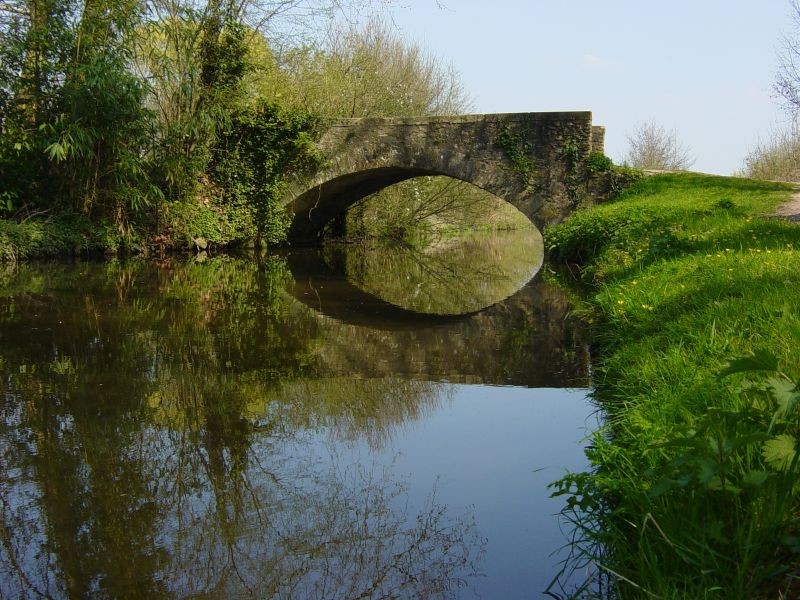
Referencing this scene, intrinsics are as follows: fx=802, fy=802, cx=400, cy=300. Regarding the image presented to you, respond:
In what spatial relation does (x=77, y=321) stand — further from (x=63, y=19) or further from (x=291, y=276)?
(x=63, y=19)

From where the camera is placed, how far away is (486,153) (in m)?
15.0

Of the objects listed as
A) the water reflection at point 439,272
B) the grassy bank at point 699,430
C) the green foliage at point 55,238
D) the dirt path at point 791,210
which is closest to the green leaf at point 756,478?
the grassy bank at point 699,430

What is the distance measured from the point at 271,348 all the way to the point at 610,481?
3651 millimetres

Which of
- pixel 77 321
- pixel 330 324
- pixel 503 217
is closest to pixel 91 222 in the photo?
pixel 77 321

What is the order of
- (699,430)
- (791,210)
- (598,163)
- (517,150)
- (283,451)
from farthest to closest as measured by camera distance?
(517,150) < (598,163) < (791,210) < (283,451) < (699,430)

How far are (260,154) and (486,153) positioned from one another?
4462 millimetres

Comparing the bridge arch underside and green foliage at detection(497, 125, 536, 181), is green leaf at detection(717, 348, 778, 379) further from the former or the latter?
the bridge arch underside

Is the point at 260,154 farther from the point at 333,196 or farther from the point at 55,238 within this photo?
the point at 55,238

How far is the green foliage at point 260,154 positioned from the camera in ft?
51.3

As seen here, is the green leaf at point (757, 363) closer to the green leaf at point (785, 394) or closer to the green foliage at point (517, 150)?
the green leaf at point (785, 394)

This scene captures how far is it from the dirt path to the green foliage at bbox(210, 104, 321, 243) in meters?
8.52

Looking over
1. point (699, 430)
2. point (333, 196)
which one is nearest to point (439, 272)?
point (333, 196)

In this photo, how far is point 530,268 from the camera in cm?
1386

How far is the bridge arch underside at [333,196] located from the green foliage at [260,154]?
0.63 m
